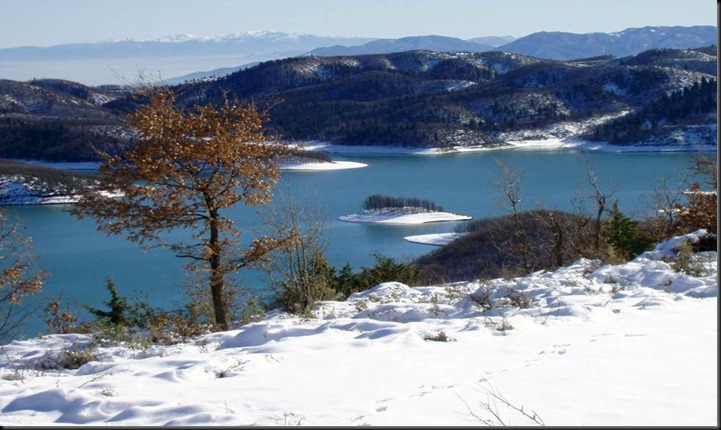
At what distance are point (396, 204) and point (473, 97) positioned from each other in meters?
75.5

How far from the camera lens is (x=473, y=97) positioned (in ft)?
371

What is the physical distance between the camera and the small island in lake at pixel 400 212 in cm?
3796

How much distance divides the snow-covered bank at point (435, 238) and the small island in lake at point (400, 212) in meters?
3.90

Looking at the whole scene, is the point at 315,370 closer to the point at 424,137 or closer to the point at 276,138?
the point at 276,138

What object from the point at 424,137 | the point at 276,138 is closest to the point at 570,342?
the point at 276,138

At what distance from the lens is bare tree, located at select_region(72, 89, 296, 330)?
8.61 meters

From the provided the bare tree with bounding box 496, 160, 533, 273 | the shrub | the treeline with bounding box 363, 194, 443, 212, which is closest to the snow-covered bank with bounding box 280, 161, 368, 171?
the treeline with bounding box 363, 194, 443, 212

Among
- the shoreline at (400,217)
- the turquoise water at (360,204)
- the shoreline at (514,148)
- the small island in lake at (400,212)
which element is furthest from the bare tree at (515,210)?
the shoreline at (514,148)

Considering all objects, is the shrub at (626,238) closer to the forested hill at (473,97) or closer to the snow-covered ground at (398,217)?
the snow-covered ground at (398,217)

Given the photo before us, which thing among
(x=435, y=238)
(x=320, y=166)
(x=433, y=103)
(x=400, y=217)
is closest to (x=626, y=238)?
(x=435, y=238)

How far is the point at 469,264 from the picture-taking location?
980 inches

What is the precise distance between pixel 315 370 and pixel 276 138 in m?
6.02

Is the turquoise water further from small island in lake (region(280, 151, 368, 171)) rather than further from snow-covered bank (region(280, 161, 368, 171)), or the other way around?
small island in lake (region(280, 151, 368, 171))

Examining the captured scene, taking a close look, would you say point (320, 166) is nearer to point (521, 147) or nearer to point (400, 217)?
point (400, 217)
